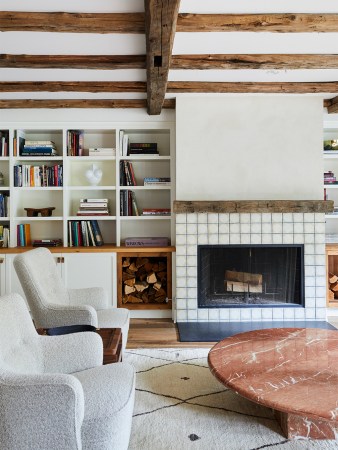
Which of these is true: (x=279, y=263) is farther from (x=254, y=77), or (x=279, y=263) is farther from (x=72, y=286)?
(x=72, y=286)

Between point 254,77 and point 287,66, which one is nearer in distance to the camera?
point 287,66

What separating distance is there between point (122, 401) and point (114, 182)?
10.5ft

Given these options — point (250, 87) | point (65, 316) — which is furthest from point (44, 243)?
point (250, 87)

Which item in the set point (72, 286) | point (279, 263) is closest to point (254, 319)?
point (279, 263)

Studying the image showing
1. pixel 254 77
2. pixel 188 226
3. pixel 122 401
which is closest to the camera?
pixel 122 401

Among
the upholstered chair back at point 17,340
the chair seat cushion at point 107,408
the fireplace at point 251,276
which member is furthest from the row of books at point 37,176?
the chair seat cushion at point 107,408

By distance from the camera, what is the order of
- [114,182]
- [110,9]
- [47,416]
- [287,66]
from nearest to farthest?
[47,416]
[110,9]
[287,66]
[114,182]

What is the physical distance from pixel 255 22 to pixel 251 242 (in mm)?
2238

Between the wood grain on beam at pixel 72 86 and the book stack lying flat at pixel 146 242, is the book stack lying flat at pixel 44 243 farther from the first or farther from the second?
the wood grain on beam at pixel 72 86

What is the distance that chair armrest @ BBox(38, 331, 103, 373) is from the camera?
197 cm

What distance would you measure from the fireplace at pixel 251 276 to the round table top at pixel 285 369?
1.40 metres

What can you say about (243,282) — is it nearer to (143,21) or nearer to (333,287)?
(333,287)

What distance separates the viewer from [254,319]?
4.09 m

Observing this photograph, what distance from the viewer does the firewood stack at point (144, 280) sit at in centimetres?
418
